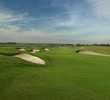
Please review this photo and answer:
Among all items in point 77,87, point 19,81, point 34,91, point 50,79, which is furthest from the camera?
point 50,79

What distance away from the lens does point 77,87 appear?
10.3m

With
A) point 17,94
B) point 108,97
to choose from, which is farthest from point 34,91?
point 108,97

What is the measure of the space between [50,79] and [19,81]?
244cm

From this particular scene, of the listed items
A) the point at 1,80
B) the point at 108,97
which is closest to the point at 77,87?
the point at 108,97

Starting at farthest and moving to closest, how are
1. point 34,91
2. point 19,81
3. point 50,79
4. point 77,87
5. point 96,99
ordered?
point 50,79 < point 19,81 < point 77,87 < point 34,91 < point 96,99

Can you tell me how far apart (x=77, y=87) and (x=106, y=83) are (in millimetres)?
2576

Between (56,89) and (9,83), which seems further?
(9,83)

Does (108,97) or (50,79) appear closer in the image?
(108,97)

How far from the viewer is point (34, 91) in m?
9.41

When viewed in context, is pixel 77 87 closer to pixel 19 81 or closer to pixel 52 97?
pixel 52 97

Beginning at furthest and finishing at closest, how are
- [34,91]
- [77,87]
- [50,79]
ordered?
[50,79] → [77,87] → [34,91]

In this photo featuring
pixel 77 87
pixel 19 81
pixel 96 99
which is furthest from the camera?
pixel 19 81

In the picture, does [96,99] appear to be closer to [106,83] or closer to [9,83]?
[106,83]

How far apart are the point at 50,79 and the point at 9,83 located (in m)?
3.18
